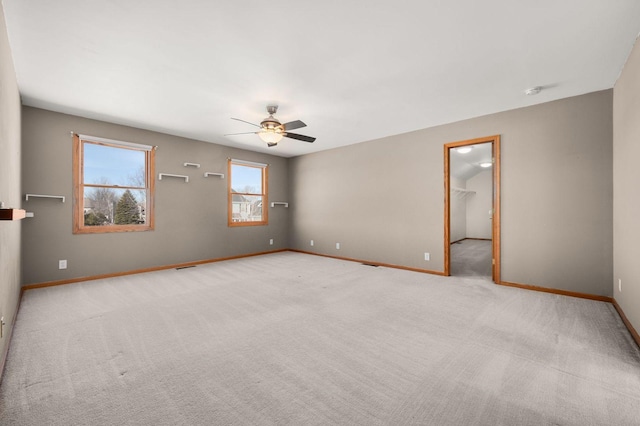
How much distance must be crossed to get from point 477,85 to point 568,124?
4.84 feet

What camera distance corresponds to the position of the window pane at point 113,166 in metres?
4.47

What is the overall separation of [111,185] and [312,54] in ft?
13.6

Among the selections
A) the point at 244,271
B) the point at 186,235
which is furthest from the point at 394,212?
the point at 186,235

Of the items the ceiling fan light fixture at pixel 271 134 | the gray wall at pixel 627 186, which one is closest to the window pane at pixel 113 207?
the ceiling fan light fixture at pixel 271 134

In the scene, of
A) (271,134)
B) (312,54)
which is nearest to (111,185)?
(271,134)

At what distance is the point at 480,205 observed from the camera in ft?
33.5

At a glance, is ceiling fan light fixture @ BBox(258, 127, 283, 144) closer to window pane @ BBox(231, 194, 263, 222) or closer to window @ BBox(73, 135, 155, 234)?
window @ BBox(73, 135, 155, 234)

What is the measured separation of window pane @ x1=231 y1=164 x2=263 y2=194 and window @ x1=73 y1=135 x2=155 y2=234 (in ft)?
5.60

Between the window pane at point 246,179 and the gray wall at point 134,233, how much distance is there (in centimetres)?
26

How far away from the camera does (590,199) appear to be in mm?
3467

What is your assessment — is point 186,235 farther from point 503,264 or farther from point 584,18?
point 584,18

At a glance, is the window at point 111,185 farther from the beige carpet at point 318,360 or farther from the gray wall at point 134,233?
the beige carpet at point 318,360

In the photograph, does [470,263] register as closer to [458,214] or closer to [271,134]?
[458,214]

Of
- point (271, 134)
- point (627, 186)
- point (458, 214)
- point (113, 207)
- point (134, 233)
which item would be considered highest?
point (271, 134)
